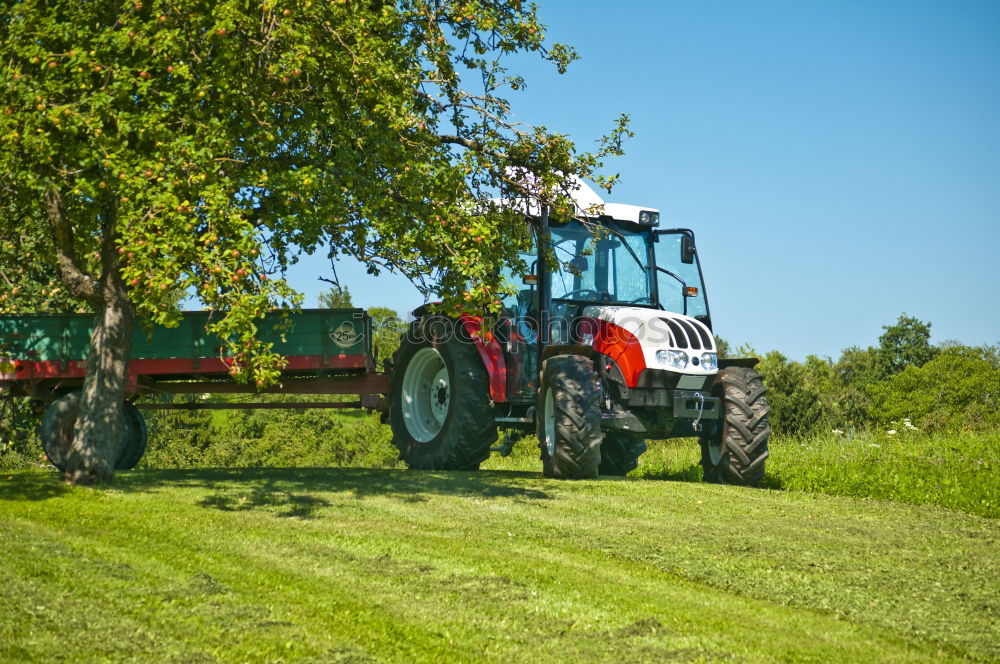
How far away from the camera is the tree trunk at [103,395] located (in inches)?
448

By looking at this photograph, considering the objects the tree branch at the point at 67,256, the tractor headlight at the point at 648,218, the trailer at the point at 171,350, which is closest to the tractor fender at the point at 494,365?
the trailer at the point at 171,350

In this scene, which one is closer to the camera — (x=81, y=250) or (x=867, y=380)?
(x=81, y=250)

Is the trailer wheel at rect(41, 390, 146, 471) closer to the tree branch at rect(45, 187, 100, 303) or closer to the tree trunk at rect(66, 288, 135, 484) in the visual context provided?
the tree trunk at rect(66, 288, 135, 484)

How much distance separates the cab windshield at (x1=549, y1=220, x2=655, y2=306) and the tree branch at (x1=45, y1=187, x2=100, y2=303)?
5.16m

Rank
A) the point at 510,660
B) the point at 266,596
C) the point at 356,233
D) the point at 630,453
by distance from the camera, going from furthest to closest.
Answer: the point at 630,453, the point at 356,233, the point at 266,596, the point at 510,660

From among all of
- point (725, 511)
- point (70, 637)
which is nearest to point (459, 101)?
point (725, 511)

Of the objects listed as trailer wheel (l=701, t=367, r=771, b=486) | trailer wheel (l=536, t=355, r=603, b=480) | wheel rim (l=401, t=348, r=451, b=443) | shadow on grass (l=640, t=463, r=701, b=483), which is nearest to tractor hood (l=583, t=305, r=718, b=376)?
trailer wheel (l=701, t=367, r=771, b=486)

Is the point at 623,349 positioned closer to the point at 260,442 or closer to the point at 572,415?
the point at 572,415

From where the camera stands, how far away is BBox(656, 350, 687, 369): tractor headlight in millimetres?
12148

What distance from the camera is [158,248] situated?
9336 mm

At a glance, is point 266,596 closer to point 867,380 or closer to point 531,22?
point 531,22

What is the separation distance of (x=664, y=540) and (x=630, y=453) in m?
7.39

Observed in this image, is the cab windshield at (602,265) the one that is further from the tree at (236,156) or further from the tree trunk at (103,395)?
the tree trunk at (103,395)

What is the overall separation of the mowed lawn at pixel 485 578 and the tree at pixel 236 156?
6.16 ft
